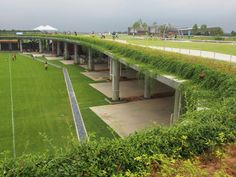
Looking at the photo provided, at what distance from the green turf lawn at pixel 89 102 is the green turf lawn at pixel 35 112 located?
3.75 feet

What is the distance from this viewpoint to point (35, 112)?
65.1 feet

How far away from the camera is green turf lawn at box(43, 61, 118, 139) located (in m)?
16.4

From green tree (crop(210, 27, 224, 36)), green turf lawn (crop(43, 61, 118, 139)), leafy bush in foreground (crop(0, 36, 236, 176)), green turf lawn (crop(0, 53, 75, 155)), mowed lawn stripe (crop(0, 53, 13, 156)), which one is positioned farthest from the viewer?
green tree (crop(210, 27, 224, 36))

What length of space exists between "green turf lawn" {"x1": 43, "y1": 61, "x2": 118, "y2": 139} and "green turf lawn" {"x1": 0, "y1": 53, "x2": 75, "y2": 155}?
114 centimetres

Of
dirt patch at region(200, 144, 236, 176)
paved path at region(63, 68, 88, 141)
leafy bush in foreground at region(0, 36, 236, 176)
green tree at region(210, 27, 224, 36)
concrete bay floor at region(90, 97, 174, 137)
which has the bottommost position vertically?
concrete bay floor at region(90, 97, 174, 137)

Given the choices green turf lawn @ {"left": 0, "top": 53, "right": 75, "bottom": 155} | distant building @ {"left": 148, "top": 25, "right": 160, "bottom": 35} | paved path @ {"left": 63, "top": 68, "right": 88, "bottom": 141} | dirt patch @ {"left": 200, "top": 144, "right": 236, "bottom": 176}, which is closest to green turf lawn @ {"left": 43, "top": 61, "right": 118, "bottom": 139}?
paved path @ {"left": 63, "top": 68, "right": 88, "bottom": 141}

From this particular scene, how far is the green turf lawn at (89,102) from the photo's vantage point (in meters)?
16.4

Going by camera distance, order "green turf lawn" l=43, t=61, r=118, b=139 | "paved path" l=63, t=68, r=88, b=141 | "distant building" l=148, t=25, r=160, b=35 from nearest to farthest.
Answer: "paved path" l=63, t=68, r=88, b=141 < "green turf lawn" l=43, t=61, r=118, b=139 < "distant building" l=148, t=25, r=160, b=35

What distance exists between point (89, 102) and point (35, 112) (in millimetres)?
4787

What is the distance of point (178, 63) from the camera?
13633mm

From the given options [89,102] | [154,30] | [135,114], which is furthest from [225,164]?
[154,30]

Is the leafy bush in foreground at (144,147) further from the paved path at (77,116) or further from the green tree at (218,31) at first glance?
the green tree at (218,31)

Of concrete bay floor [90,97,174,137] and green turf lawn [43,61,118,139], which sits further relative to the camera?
concrete bay floor [90,97,174,137]

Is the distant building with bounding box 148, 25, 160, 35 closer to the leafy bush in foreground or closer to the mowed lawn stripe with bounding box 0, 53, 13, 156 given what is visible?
the mowed lawn stripe with bounding box 0, 53, 13, 156
